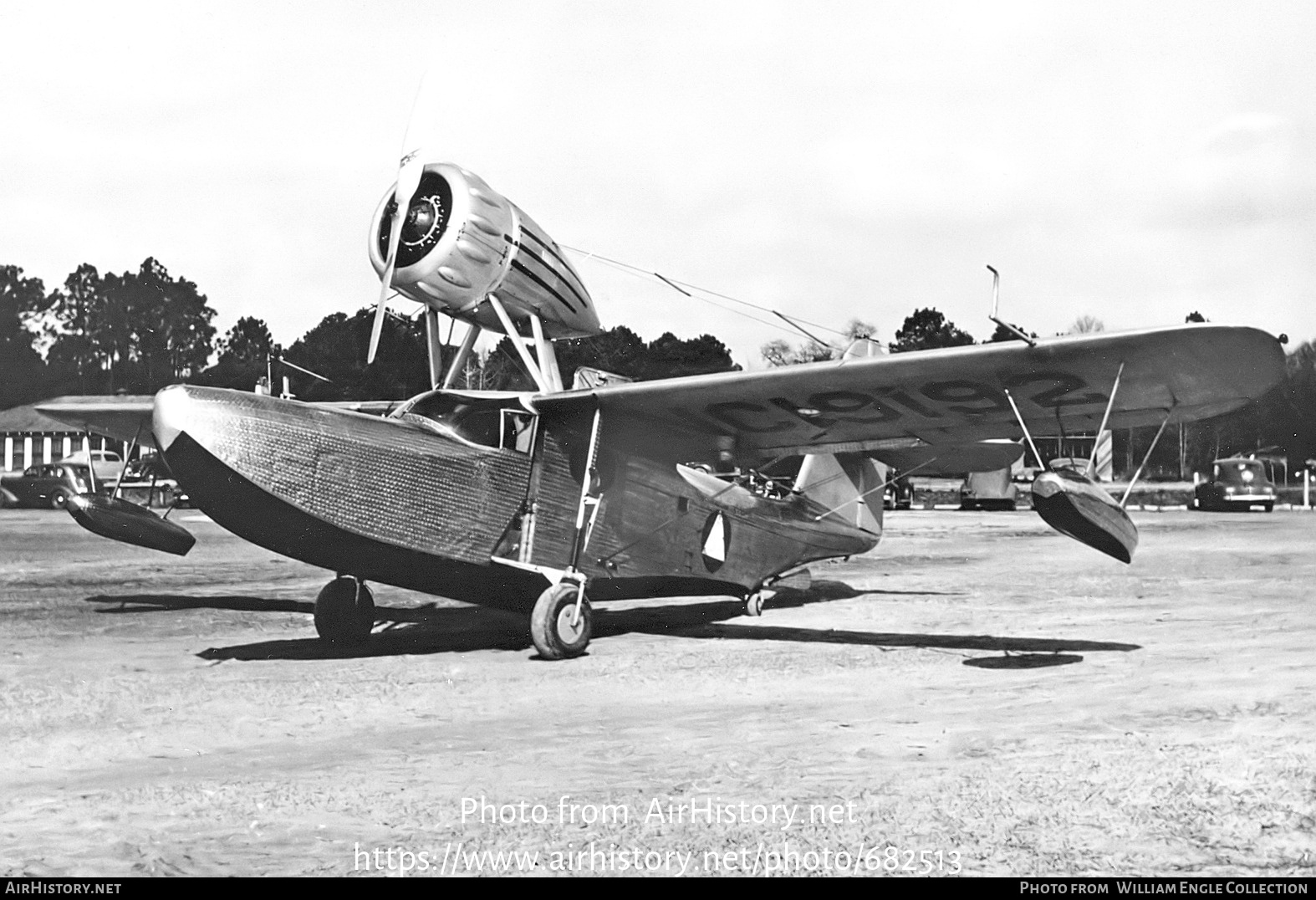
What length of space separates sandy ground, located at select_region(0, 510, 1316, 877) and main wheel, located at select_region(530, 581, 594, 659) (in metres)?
0.30

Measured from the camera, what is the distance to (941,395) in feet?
32.9

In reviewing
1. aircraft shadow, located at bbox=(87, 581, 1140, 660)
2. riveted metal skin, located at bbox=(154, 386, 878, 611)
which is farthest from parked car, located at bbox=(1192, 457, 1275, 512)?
riveted metal skin, located at bbox=(154, 386, 878, 611)

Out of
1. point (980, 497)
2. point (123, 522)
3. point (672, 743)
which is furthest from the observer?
point (980, 497)

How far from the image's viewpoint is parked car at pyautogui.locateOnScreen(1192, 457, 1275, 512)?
135 feet

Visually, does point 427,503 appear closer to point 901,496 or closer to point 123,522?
point 123,522

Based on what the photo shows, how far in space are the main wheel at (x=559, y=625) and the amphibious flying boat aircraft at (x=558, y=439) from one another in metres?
0.02

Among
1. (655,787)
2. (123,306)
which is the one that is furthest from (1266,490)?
(655,787)

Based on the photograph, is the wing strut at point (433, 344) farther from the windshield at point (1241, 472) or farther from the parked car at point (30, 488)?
the windshield at point (1241, 472)

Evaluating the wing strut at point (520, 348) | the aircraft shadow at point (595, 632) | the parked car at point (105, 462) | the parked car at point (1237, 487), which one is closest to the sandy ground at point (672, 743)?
the aircraft shadow at point (595, 632)

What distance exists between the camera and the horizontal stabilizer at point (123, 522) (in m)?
11.7

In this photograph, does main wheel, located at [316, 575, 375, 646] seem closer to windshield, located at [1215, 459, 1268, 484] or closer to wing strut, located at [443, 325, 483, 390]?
wing strut, located at [443, 325, 483, 390]

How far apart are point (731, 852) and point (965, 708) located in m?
3.58

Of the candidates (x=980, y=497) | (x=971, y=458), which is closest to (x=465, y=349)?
(x=971, y=458)

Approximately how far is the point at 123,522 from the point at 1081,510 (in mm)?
8891
